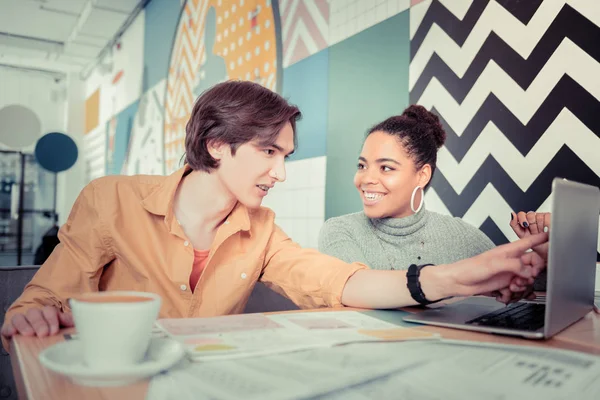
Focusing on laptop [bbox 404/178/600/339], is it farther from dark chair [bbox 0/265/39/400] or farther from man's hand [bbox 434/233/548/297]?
dark chair [bbox 0/265/39/400]

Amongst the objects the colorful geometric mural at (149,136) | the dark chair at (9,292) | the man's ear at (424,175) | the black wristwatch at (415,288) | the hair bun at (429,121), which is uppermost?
the colorful geometric mural at (149,136)

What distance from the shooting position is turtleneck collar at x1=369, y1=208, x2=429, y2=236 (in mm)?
1767

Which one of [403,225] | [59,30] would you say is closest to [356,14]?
[403,225]

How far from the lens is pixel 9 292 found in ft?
3.98

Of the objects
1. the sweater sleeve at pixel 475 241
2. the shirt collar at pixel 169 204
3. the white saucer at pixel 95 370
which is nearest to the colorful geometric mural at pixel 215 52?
the sweater sleeve at pixel 475 241

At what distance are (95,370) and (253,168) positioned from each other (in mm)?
842

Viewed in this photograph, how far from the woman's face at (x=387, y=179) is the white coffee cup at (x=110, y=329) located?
4.46 ft

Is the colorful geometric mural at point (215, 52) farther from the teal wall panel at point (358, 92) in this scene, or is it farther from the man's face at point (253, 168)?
the man's face at point (253, 168)

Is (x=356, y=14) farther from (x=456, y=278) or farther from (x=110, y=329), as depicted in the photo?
(x=110, y=329)

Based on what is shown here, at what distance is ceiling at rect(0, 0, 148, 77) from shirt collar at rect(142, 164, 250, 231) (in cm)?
458

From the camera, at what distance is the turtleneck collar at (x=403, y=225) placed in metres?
1.77

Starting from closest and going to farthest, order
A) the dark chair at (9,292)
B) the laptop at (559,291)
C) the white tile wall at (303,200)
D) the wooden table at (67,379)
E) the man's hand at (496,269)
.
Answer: the wooden table at (67,379) → the laptop at (559,291) → the man's hand at (496,269) → the dark chair at (9,292) → the white tile wall at (303,200)

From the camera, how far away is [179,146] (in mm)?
4262

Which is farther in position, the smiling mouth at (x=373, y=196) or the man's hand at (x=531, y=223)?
the smiling mouth at (x=373, y=196)
